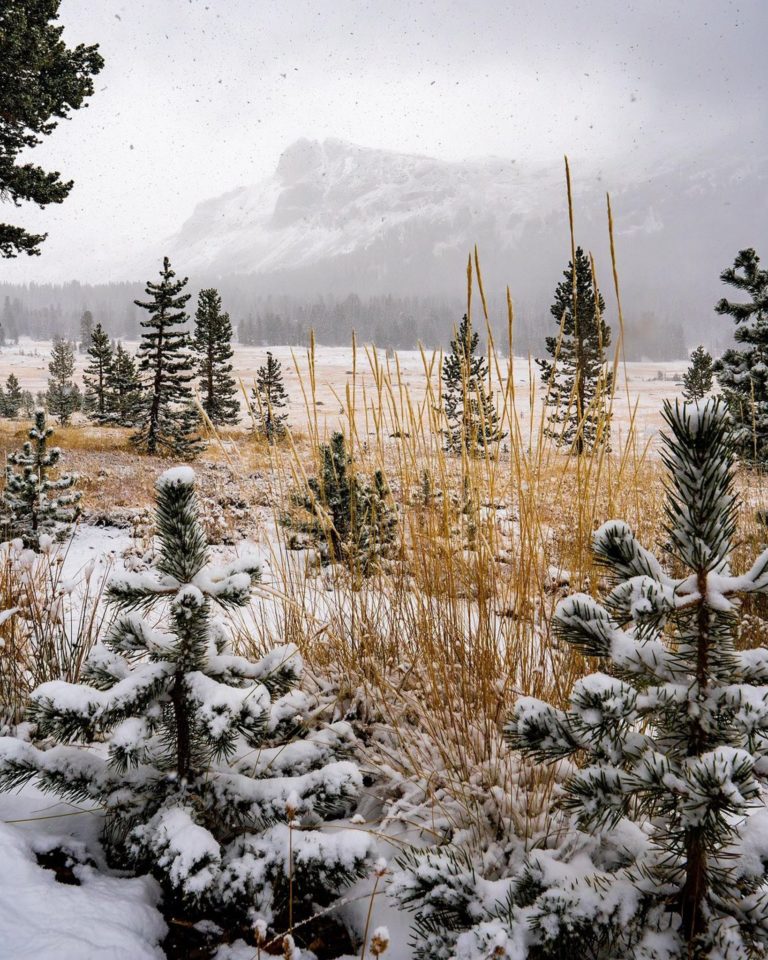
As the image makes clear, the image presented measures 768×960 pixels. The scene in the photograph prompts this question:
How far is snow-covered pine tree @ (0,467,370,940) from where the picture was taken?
928mm

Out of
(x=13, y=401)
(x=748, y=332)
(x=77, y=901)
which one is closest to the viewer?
(x=77, y=901)

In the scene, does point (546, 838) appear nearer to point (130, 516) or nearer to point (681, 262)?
point (130, 516)

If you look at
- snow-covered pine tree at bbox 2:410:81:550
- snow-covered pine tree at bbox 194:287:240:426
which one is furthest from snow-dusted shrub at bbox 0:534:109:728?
snow-covered pine tree at bbox 194:287:240:426

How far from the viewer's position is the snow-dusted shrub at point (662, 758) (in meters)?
0.69

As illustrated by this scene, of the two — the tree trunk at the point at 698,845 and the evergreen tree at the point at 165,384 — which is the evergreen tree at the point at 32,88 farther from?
the tree trunk at the point at 698,845

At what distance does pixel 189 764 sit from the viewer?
1.08 meters

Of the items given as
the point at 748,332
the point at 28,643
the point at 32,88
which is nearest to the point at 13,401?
the point at 32,88

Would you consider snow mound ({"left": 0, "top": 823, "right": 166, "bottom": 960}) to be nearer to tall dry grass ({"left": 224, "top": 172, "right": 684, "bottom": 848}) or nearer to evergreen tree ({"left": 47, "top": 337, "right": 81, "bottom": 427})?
tall dry grass ({"left": 224, "top": 172, "right": 684, "bottom": 848})

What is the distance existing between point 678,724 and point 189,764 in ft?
3.03

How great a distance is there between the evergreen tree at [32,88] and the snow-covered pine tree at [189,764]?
11430mm

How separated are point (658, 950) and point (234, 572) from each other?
0.95 metres

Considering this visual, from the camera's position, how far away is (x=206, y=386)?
2147 centimetres

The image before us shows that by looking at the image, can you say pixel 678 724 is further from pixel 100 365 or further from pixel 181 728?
pixel 100 365

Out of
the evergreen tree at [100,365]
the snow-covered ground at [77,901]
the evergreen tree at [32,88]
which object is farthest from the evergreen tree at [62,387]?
the snow-covered ground at [77,901]
